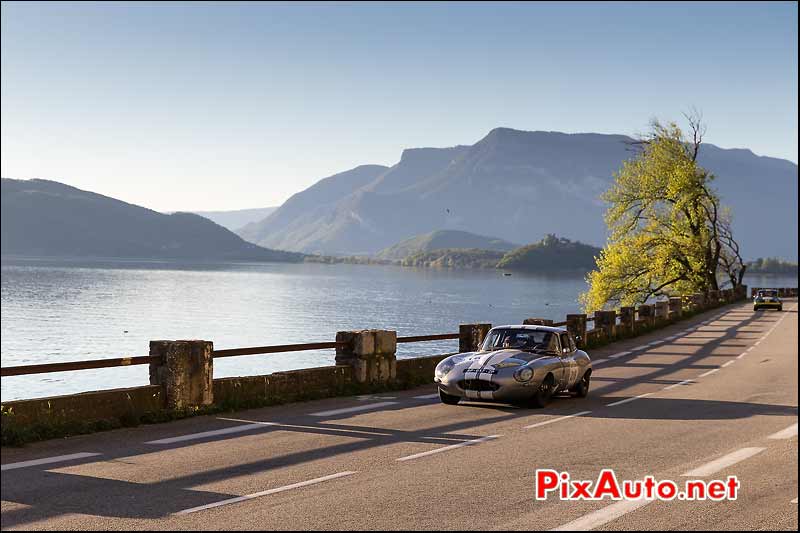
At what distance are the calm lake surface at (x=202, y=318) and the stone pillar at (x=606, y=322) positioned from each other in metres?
27.2

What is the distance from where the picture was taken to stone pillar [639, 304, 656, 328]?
41.3 meters

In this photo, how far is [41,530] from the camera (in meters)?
7.43

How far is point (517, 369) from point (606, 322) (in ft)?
64.0

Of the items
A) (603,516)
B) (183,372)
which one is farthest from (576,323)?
(603,516)

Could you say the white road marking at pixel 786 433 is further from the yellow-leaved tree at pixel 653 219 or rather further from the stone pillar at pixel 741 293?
the stone pillar at pixel 741 293

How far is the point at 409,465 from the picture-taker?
10.7 meters

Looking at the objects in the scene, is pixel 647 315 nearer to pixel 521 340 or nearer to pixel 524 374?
pixel 521 340

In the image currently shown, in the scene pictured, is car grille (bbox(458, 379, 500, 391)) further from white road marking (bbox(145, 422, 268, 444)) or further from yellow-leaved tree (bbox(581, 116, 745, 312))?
yellow-leaved tree (bbox(581, 116, 745, 312))

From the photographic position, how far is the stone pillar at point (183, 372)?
14391 millimetres

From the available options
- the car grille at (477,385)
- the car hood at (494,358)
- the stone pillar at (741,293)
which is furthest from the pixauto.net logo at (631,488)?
the stone pillar at (741,293)

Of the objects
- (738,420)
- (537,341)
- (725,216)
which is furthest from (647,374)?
(725,216)

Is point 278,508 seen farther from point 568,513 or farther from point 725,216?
point 725,216

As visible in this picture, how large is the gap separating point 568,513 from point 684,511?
42.8 inches

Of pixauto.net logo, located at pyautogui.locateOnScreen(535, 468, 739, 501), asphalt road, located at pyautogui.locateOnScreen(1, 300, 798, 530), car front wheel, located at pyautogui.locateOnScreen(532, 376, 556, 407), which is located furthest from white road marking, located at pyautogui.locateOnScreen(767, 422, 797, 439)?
car front wheel, located at pyautogui.locateOnScreen(532, 376, 556, 407)
